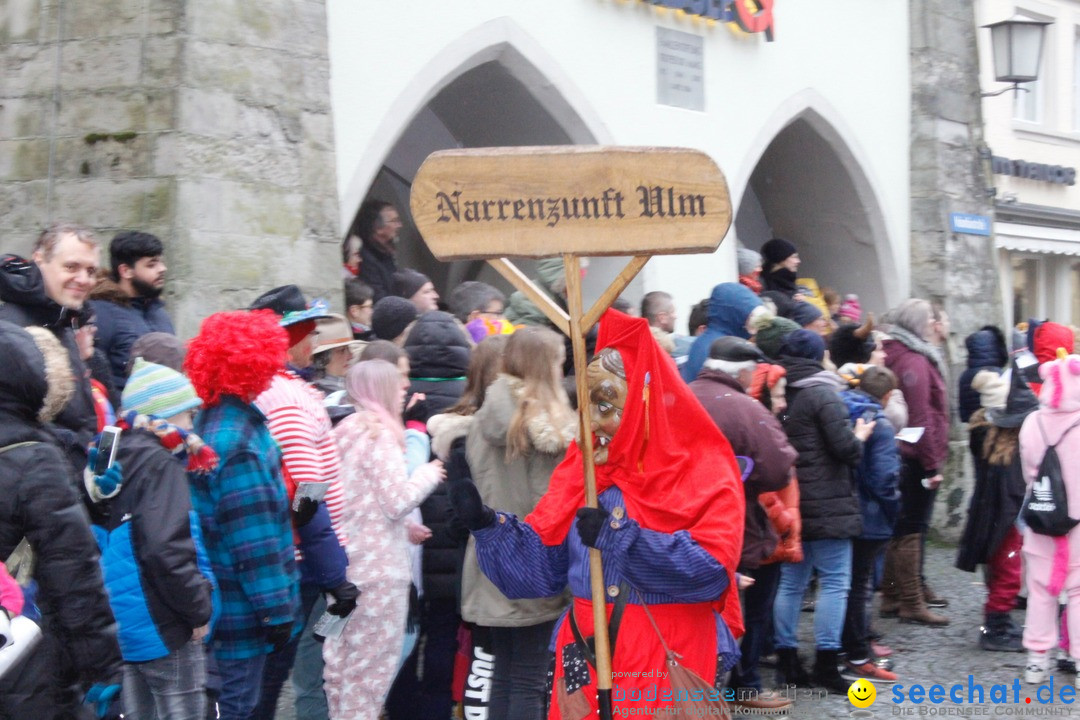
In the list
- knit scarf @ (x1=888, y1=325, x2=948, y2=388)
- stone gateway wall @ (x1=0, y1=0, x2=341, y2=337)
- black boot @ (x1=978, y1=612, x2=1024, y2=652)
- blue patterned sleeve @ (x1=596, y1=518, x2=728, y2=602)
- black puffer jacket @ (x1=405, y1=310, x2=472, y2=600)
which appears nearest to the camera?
blue patterned sleeve @ (x1=596, y1=518, x2=728, y2=602)

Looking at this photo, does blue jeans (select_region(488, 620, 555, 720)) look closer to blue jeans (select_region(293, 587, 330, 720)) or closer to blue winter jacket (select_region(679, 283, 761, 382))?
blue jeans (select_region(293, 587, 330, 720))

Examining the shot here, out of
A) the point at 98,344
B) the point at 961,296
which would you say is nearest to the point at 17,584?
the point at 98,344

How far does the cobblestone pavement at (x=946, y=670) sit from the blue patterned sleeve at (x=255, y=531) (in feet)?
6.57

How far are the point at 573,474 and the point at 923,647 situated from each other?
4.18 m

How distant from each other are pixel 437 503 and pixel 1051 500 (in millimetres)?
2989

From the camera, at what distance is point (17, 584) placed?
307 centimetres

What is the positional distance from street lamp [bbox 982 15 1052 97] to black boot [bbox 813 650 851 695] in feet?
24.5

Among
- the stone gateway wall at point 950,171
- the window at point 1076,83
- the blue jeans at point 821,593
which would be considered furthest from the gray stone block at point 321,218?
the window at point 1076,83

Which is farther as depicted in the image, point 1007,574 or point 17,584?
point 1007,574

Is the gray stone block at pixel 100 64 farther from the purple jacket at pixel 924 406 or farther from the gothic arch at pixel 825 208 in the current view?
the gothic arch at pixel 825 208

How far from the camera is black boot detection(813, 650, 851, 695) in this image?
6231 millimetres

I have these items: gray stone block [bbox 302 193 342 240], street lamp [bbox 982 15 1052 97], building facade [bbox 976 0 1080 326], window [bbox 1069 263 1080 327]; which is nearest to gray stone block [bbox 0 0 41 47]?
gray stone block [bbox 302 193 342 240]

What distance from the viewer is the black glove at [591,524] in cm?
340

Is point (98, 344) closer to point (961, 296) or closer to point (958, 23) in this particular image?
point (961, 296)
